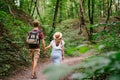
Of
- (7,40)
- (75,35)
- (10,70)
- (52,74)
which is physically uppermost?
(52,74)

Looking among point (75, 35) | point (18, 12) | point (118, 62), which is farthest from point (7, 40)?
point (75, 35)

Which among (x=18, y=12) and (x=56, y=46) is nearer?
(x=56, y=46)

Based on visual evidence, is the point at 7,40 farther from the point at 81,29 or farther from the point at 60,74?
the point at 81,29

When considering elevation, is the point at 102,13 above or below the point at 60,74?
below

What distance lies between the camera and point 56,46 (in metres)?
7.90

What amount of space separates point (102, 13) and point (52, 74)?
154 feet

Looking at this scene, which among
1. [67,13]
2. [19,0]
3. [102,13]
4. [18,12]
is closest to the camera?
[18,12]

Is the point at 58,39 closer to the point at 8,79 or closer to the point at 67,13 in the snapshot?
the point at 8,79

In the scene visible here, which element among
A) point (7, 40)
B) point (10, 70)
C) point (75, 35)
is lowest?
point (75, 35)

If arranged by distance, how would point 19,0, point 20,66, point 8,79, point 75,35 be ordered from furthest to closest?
point 75,35 → point 19,0 → point 20,66 → point 8,79

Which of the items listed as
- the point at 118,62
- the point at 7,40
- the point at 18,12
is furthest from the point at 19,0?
the point at 118,62

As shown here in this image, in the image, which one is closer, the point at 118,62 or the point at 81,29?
the point at 118,62

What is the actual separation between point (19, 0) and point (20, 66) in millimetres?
14466

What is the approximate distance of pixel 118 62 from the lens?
1291 mm
